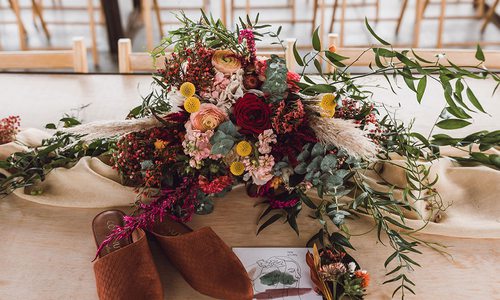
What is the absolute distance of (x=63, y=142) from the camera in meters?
1.41

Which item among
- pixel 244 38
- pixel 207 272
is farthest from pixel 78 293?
pixel 244 38

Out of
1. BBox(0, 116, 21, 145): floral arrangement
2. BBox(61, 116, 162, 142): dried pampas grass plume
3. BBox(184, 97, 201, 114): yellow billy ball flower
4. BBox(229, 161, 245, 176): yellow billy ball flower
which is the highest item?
BBox(184, 97, 201, 114): yellow billy ball flower

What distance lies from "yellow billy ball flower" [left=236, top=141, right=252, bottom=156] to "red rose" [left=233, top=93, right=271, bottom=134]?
0.11 feet

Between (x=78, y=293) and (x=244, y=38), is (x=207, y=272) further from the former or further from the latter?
(x=244, y=38)

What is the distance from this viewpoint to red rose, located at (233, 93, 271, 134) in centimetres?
115

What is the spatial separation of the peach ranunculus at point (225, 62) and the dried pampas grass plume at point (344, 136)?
19 centimetres

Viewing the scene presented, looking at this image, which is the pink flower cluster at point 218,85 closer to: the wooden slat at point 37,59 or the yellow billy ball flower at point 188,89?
the yellow billy ball flower at point 188,89

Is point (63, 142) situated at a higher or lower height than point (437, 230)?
higher

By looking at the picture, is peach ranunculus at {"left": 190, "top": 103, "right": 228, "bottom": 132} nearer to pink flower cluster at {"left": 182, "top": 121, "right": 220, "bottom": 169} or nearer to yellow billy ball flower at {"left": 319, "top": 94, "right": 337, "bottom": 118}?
pink flower cluster at {"left": 182, "top": 121, "right": 220, "bottom": 169}

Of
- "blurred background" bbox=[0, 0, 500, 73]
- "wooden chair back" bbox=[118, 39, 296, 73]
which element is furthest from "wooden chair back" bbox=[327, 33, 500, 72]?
"blurred background" bbox=[0, 0, 500, 73]

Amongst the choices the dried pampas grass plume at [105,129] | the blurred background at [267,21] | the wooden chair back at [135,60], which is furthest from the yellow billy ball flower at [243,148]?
the blurred background at [267,21]

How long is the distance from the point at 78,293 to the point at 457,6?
376cm

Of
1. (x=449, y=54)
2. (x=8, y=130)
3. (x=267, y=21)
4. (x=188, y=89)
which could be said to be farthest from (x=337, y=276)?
(x=267, y=21)

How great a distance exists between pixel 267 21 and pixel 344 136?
2854mm
